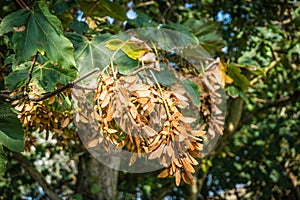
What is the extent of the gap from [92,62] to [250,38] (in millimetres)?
1595

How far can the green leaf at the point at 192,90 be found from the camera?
1550mm

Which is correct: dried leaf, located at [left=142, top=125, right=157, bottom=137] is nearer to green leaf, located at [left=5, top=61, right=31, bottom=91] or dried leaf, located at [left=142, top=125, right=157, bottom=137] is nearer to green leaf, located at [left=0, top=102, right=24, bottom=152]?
green leaf, located at [left=0, top=102, right=24, bottom=152]

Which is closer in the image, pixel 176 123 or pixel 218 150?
pixel 176 123

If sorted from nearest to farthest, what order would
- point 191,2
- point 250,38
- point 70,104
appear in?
point 70,104 → point 250,38 → point 191,2

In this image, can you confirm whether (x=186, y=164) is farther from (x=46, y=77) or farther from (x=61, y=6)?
(x=61, y=6)

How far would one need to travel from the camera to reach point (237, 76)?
82.2 inches

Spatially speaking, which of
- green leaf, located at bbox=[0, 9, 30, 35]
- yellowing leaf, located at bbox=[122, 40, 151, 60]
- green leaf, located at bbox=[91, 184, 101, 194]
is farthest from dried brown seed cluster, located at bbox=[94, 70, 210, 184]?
green leaf, located at bbox=[91, 184, 101, 194]

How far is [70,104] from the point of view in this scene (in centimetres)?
141

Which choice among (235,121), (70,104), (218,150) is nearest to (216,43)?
(70,104)

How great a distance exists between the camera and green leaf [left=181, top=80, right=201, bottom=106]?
61.0 inches

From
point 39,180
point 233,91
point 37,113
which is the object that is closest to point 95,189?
point 39,180

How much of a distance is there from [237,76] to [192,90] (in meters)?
0.55

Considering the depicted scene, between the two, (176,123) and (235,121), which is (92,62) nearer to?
(176,123)

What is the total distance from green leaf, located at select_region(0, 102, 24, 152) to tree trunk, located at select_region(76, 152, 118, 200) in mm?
1455
